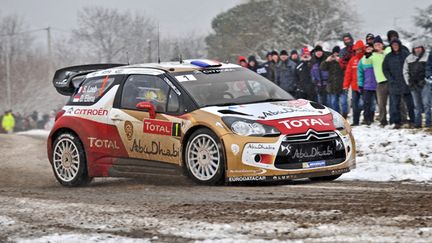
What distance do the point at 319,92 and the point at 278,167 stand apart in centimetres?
896

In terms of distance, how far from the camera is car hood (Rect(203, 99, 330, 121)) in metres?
10.9

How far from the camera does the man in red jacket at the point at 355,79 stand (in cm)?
1811

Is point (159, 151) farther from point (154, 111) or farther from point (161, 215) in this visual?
point (161, 215)

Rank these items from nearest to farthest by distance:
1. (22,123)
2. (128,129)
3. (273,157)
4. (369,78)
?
(273,157) < (128,129) < (369,78) < (22,123)

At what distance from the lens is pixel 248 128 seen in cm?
1078

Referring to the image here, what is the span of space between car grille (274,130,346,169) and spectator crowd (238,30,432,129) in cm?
543

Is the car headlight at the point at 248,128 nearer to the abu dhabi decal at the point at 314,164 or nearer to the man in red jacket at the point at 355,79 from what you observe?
the abu dhabi decal at the point at 314,164

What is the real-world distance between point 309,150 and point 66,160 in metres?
3.69

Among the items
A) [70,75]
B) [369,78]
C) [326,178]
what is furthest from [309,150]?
[369,78]

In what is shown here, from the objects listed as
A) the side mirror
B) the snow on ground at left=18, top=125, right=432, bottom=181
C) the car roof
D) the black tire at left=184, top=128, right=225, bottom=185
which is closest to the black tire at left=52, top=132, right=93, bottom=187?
the car roof

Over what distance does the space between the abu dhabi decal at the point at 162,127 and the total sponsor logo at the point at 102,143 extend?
2.22ft

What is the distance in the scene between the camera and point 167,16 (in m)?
195

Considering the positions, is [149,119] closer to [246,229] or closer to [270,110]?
[270,110]

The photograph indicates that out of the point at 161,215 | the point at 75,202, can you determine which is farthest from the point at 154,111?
the point at 161,215
